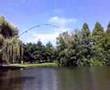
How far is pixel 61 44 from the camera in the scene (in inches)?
3349

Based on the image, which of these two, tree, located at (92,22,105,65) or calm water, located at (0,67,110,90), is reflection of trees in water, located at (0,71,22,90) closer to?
calm water, located at (0,67,110,90)

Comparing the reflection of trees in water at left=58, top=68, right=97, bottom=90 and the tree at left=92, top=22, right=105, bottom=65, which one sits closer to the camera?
the reflection of trees in water at left=58, top=68, right=97, bottom=90

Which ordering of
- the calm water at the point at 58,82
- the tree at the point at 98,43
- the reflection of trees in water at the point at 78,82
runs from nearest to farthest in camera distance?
the reflection of trees in water at the point at 78,82 → the calm water at the point at 58,82 → the tree at the point at 98,43

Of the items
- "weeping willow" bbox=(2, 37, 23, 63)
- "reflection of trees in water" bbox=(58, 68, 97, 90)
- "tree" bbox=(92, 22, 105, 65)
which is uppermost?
"tree" bbox=(92, 22, 105, 65)

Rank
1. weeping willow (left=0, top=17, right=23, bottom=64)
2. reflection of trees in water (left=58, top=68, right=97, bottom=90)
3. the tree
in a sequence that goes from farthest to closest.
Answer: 1. the tree
2. weeping willow (left=0, top=17, right=23, bottom=64)
3. reflection of trees in water (left=58, top=68, right=97, bottom=90)

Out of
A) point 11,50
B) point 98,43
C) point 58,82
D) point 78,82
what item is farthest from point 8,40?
point 98,43

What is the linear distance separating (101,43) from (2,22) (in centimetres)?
4774

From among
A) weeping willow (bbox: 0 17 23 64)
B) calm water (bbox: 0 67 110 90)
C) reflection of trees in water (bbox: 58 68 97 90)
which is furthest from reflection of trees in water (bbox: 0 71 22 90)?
reflection of trees in water (bbox: 58 68 97 90)

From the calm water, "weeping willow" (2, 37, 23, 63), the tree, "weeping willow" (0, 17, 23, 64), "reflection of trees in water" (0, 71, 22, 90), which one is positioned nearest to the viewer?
the calm water

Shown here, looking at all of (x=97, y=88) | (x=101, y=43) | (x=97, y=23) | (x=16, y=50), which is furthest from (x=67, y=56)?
(x=97, y=88)

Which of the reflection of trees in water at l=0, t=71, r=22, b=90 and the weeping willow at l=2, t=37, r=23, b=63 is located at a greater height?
the weeping willow at l=2, t=37, r=23, b=63

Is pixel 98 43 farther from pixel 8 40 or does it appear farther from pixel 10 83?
pixel 10 83

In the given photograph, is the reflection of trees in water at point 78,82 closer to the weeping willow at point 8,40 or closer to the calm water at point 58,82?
the calm water at point 58,82

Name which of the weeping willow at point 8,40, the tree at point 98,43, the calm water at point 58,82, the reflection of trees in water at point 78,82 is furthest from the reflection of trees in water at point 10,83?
the tree at point 98,43
